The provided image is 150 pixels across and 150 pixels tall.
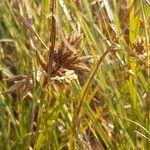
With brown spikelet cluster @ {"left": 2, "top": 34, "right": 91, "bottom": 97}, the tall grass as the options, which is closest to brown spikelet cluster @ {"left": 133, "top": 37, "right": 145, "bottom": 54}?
the tall grass

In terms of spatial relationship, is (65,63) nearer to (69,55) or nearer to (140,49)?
(69,55)

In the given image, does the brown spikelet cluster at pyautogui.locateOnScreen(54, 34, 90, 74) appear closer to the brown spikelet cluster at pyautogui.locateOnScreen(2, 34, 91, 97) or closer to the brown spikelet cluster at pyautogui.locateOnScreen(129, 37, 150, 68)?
the brown spikelet cluster at pyautogui.locateOnScreen(2, 34, 91, 97)

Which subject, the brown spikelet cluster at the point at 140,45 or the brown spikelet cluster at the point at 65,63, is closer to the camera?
the brown spikelet cluster at the point at 65,63

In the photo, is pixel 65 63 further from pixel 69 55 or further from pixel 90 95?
pixel 90 95

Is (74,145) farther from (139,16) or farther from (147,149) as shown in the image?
(139,16)

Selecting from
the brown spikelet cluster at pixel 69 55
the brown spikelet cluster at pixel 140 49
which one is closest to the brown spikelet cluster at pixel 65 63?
the brown spikelet cluster at pixel 69 55

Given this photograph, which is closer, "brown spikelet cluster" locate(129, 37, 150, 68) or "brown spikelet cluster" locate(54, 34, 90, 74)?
"brown spikelet cluster" locate(54, 34, 90, 74)

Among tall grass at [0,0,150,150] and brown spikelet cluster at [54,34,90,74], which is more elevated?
brown spikelet cluster at [54,34,90,74]

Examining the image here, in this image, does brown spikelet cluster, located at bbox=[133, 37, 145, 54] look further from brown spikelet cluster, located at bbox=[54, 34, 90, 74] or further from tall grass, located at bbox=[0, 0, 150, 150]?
brown spikelet cluster, located at bbox=[54, 34, 90, 74]

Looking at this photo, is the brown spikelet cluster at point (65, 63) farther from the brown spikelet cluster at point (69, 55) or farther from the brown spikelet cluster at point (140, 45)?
the brown spikelet cluster at point (140, 45)

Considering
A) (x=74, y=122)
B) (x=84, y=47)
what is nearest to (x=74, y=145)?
(x=74, y=122)

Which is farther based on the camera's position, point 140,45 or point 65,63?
point 140,45

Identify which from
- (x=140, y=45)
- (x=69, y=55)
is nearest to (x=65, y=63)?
(x=69, y=55)
